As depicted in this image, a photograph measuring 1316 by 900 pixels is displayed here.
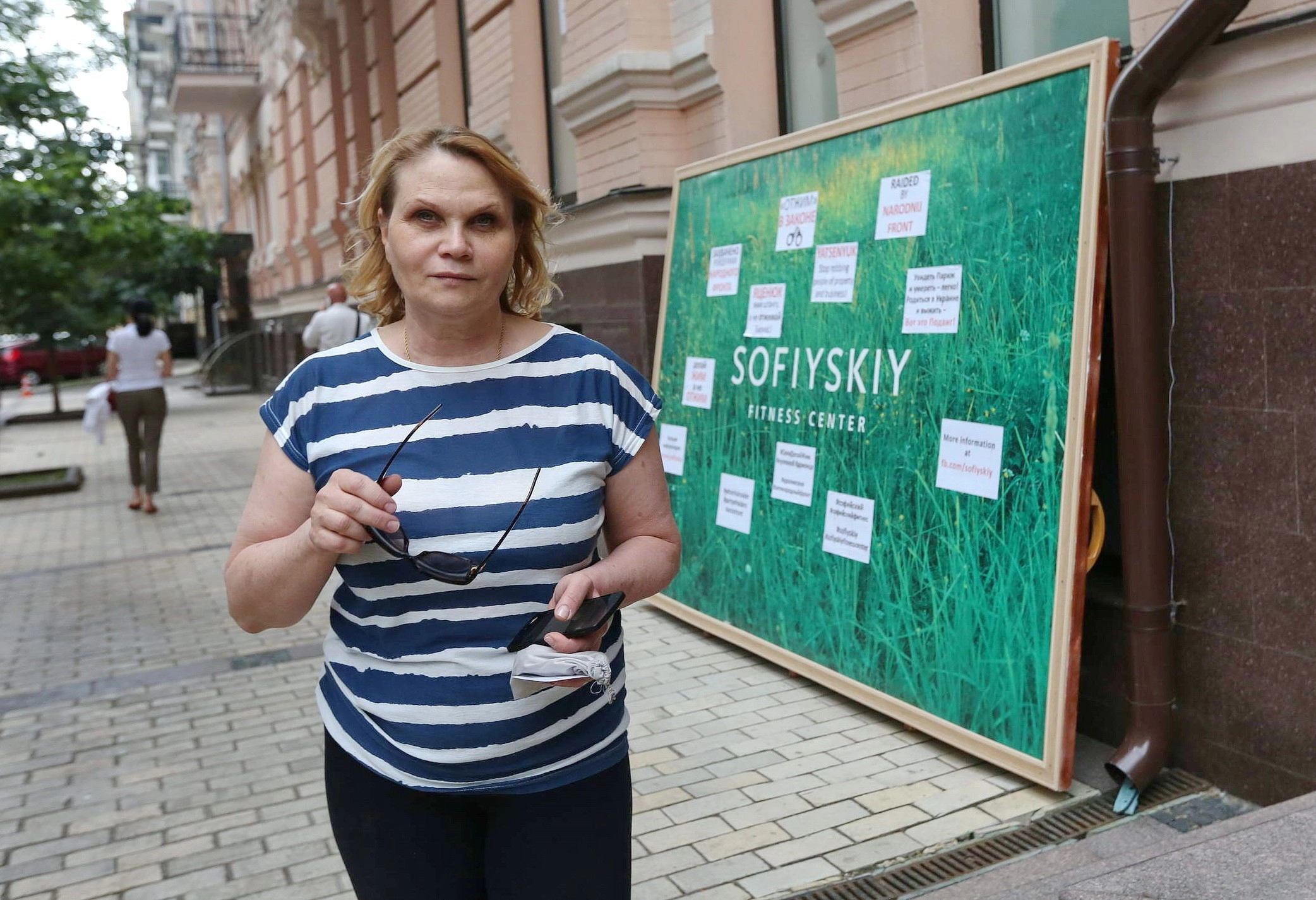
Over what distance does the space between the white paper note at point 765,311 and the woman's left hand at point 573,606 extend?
11.1 feet

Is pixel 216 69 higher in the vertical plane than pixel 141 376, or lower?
higher

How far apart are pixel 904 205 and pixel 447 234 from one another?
2.80m

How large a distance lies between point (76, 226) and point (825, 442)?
1375cm

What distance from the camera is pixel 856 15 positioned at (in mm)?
5078

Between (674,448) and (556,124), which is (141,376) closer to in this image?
(556,124)

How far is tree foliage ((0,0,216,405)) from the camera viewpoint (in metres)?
11.1

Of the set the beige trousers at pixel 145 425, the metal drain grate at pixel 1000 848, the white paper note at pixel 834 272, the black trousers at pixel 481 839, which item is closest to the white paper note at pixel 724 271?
the white paper note at pixel 834 272

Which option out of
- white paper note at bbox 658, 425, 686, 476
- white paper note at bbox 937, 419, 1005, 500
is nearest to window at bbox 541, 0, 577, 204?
white paper note at bbox 658, 425, 686, 476

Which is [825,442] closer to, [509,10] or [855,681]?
[855,681]

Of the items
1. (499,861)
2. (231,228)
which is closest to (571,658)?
(499,861)

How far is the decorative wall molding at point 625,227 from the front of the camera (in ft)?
22.1

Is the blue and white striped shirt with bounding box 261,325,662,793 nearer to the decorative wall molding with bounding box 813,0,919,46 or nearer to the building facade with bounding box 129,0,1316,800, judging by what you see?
the building facade with bounding box 129,0,1316,800

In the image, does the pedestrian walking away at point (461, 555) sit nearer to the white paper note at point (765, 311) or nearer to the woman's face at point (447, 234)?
Answer: the woman's face at point (447, 234)

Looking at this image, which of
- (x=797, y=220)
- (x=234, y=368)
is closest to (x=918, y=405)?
(x=797, y=220)
